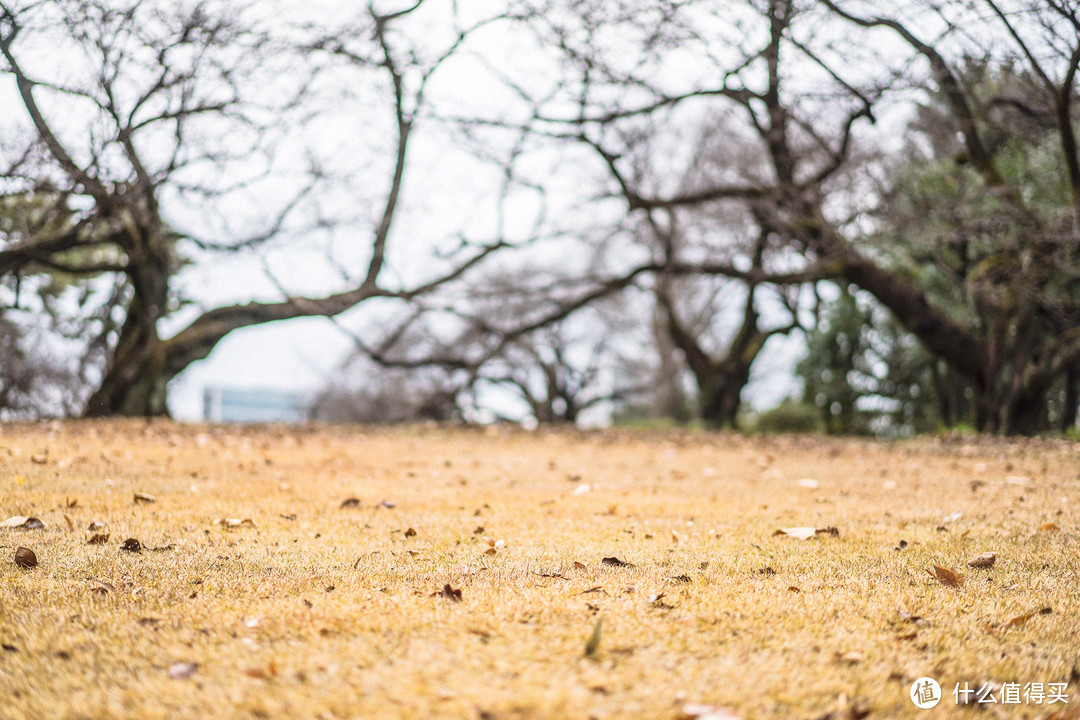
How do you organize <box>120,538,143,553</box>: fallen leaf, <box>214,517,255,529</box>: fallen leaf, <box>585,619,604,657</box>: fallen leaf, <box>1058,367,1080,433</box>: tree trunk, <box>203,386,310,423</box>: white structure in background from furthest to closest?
<box>203,386,310,423</box>: white structure in background
<box>1058,367,1080,433</box>: tree trunk
<box>214,517,255,529</box>: fallen leaf
<box>120,538,143,553</box>: fallen leaf
<box>585,619,604,657</box>: fallen leaf

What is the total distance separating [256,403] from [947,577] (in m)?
24.6

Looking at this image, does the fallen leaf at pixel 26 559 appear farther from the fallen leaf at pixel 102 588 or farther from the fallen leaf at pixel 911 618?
the fallen leaf at pixel 911 618

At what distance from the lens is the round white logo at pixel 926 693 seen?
1.92 m

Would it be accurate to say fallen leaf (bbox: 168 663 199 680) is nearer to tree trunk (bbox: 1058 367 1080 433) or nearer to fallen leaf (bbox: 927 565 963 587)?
fallen leaf (bbox: 927 565 963 587)

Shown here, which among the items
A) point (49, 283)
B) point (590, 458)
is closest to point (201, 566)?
point (590, 458)

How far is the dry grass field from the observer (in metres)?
1.89

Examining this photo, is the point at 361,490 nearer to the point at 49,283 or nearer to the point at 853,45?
the point at 853,45

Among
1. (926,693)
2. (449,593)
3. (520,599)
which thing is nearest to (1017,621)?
(926,693)

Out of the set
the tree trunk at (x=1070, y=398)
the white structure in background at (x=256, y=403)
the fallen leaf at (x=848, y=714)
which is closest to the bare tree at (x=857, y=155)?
the tree trunk at (x=1070, y=398)

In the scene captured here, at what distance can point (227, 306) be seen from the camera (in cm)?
1283

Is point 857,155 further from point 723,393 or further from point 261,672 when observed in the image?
point 261,672

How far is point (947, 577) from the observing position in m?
2.97

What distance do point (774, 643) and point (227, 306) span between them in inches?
479

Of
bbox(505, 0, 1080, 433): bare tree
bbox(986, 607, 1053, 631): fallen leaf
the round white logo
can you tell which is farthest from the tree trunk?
the round white logo
